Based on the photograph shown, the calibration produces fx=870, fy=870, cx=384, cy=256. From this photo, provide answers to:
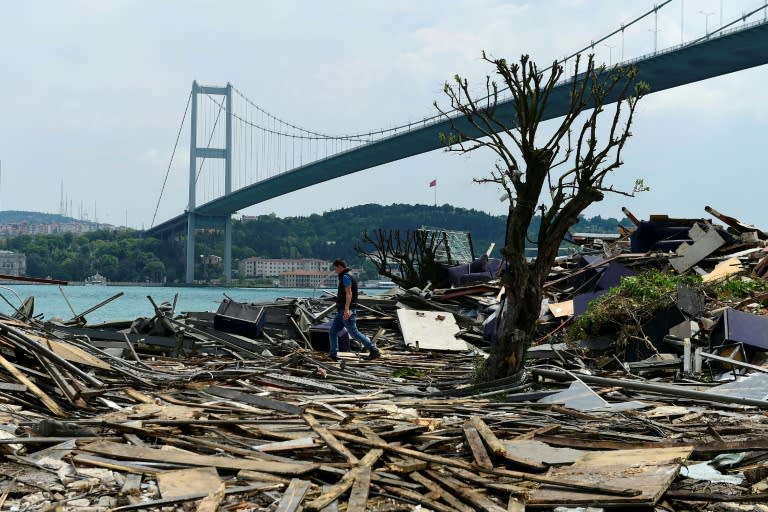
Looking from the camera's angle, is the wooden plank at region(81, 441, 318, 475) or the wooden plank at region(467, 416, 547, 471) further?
the wooden plank at region(467, 416, 547, 471)

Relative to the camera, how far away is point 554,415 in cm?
626

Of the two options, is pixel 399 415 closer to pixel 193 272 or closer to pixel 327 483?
pixel 327 483

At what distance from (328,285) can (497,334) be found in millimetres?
61064

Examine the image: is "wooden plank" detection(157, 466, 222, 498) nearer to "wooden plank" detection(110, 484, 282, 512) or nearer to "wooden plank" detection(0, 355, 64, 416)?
"wooden plank" detection(110, 484, 282, 512)

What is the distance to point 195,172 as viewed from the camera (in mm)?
59375

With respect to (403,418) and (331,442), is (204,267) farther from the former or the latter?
(331,442)

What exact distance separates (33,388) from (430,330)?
24.6ft

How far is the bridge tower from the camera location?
52031 millimetres

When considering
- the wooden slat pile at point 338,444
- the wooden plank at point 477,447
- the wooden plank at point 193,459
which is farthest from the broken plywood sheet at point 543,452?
the wooden plank at point 193,459

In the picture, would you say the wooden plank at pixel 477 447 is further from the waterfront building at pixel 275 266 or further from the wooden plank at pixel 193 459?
the waterfront building at pixel 275 266

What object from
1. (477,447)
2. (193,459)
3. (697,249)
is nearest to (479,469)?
(477,447)

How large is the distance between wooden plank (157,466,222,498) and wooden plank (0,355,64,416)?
172cm

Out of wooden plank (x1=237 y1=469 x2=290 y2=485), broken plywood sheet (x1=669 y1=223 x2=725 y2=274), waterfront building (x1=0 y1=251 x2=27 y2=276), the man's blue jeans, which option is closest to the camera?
wooden plank (x1=237 y1=469 x2=290 y2=485)

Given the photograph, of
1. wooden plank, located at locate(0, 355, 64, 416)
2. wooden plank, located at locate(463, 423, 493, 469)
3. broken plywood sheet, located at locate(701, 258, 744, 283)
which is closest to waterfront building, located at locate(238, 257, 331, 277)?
broken plywood sheet, located at locate(701, 258, 744, 283)
